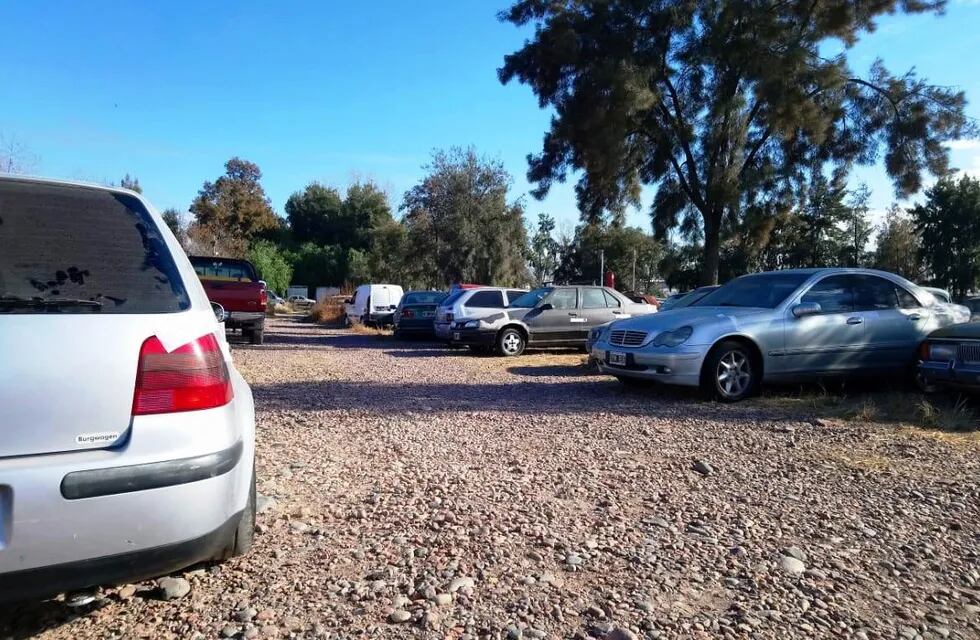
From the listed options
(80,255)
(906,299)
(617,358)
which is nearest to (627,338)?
(617,358)

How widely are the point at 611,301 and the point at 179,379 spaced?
12.7 metres

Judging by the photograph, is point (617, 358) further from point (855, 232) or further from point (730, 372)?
point (855, 232)

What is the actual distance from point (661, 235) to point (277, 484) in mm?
21332

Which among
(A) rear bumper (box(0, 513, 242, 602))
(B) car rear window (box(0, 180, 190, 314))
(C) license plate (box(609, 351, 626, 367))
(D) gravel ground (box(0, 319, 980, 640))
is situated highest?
(B) car rear window (box(0, 180, 190, 314))

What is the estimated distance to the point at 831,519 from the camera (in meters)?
3.84

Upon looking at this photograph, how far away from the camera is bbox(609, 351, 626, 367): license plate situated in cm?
807

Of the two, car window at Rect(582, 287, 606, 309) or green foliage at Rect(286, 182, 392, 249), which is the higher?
green foliage at Rect(286, 182, 392, 249)

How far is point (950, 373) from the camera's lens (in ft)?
22.3

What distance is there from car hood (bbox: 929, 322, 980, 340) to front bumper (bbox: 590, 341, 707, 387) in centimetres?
241

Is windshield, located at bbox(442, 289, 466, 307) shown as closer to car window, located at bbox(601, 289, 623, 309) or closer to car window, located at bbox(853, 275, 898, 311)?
car window, located at bbox(601, 289, 623, 309)

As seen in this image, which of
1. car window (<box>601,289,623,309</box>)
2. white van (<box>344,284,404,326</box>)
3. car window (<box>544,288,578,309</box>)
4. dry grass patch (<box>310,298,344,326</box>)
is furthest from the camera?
dry grass patch (<box>310,298,344,326</box>)

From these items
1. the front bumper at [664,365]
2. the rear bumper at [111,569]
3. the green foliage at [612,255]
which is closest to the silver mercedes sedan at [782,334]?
the front bumper at [664,365]

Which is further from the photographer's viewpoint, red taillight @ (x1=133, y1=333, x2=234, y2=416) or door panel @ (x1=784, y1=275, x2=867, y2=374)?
door panel @ (x1=784, y1=275, x2=867, y2=374)

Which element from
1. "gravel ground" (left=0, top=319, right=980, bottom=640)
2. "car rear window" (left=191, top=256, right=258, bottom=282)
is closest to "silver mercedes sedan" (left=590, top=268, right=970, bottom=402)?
"gravel ground" (left=0, top=319, right=980, bottom=640)
